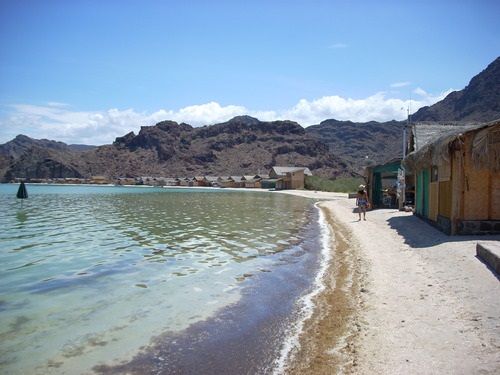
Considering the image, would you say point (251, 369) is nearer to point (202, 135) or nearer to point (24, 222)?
point (24, 222)

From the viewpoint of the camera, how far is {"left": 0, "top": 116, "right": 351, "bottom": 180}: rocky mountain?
5699 inches

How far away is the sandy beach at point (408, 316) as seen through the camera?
4.77 m

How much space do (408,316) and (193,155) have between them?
150m

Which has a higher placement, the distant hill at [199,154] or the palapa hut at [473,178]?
the distant hill at [199,154]

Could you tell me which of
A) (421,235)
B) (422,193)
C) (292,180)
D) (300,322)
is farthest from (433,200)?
(292,180)

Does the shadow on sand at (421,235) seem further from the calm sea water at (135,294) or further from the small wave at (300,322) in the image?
the calm sea water at (135,294)

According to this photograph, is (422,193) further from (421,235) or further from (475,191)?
(475,191)

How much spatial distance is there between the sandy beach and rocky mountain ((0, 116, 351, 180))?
4926 inches

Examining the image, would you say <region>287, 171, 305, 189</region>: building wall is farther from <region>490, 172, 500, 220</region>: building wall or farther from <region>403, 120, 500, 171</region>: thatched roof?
<region>490, 172, 500, 220</region>: building wall

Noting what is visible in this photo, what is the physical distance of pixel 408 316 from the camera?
6.23m

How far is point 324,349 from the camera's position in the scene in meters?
5.50

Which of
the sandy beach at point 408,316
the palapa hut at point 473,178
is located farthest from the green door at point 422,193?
the sandy beach at point 408,316

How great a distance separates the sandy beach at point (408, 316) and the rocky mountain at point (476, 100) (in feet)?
309

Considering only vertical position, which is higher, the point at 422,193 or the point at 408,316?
the point at 422,193
